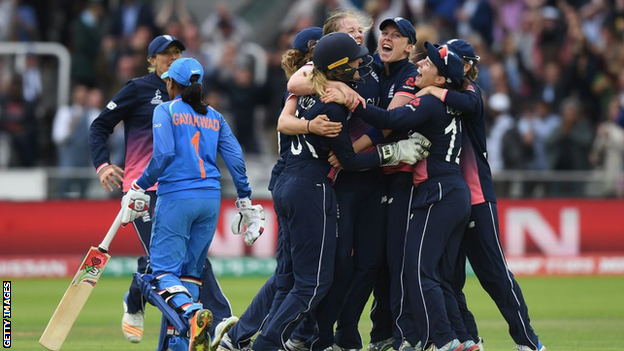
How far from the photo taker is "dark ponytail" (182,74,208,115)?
909 centimetres

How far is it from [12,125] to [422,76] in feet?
39.5

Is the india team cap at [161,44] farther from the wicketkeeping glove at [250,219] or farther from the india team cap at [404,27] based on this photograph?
the india team cap at [404,27]

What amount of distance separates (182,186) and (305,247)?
113cm

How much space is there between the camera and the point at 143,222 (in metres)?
10.2

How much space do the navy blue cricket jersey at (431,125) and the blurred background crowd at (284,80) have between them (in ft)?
32.3

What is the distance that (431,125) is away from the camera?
9164 millimetres

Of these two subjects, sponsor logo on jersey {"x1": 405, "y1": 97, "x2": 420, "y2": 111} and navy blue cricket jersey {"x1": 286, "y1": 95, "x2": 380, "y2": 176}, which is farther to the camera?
sponsor logo on jersey {"x1": 405, "y1": 97, "x2": 420, "y2": 111}

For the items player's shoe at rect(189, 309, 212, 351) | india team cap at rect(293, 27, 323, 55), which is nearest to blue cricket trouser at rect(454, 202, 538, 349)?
india team cap at rect(293, 27, 323, 55)

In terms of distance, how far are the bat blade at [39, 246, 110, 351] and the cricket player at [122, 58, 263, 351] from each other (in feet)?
1.81

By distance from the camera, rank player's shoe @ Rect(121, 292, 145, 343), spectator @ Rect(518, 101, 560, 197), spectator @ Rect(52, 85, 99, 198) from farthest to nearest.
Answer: spectator @ Rect(518, 101, 560, 197) → spectator @ Rect(52, 85, 99, 198) → player's shoe @ Rect(121, 292, 145, 343)

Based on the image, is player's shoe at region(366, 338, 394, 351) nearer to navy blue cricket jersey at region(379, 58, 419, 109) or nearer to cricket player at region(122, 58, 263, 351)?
cricket player at region(122, 58, 263, 351)

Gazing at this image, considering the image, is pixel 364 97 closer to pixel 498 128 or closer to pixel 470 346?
pixel 470 346

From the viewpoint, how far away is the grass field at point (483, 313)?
10.9 metres

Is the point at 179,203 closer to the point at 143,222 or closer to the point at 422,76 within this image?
the point at 143,222
